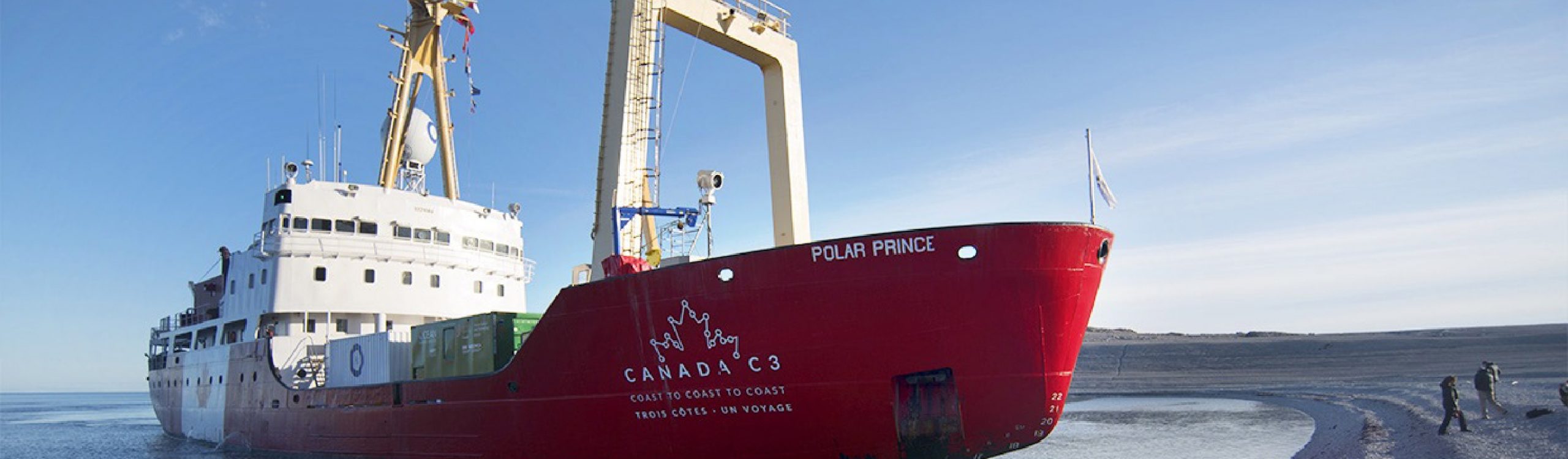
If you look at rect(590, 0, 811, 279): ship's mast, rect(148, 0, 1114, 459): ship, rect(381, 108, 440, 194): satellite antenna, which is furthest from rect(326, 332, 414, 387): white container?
rect(381, 108, 440, 194): satellite antenna

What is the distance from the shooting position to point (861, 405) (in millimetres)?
12500

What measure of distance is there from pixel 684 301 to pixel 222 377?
713 inches

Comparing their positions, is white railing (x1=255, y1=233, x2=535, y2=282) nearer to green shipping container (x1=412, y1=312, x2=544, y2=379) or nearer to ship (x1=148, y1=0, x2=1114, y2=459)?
ship (x1=148, y1=0, x2=1114, y2=459)

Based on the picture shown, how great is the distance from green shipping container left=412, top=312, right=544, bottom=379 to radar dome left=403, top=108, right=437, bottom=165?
10.8 metres

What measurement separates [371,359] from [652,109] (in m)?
8.11

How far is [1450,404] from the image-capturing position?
1639cm

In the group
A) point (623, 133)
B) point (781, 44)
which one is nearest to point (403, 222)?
point (623, 133)

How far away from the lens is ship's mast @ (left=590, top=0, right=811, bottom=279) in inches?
684

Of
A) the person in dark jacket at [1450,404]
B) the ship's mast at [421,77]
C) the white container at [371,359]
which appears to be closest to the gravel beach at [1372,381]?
the person in dark jacket at [1450,404]

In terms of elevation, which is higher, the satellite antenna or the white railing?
the satellite antenna

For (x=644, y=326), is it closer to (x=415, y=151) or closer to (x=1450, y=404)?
(x=1450, y=404)

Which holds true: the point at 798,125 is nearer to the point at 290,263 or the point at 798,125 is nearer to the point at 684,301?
the point at 684,301

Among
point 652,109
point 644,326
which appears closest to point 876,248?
point 644,326

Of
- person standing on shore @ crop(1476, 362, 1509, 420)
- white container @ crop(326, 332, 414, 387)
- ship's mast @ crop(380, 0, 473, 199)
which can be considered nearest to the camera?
person standing on shore @ crop(1476, 362, 1509, 420)
